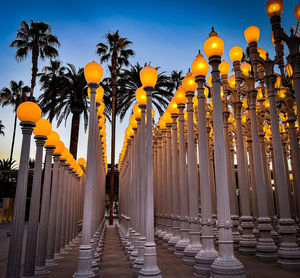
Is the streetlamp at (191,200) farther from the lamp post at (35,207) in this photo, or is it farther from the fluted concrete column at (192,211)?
the lamp post at (35,207)

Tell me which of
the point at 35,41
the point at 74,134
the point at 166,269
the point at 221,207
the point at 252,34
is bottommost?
the point at 166,269

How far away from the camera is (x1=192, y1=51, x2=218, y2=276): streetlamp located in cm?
673

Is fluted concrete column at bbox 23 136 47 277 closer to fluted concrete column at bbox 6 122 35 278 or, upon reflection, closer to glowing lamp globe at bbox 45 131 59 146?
glowing lamp globe at bbox 45 131 59 146

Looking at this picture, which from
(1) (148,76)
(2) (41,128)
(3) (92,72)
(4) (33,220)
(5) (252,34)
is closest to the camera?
(3) (92,72)

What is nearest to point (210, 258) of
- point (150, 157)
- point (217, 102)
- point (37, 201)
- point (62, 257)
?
point (150, 157)

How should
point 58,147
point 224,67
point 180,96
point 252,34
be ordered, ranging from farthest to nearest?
point 224,67, point 180,96, point 58,147, point 252,34

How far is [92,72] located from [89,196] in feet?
9.49

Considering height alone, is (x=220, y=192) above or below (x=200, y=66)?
below

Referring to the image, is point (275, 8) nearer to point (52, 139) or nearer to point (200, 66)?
point (200, 66)

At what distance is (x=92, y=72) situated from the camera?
6598mm

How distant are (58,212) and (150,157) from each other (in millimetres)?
6592

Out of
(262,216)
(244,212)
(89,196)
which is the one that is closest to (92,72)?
(89,196)

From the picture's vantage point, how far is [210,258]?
6.70 m

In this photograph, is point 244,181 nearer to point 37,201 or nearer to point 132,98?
point 37,201
